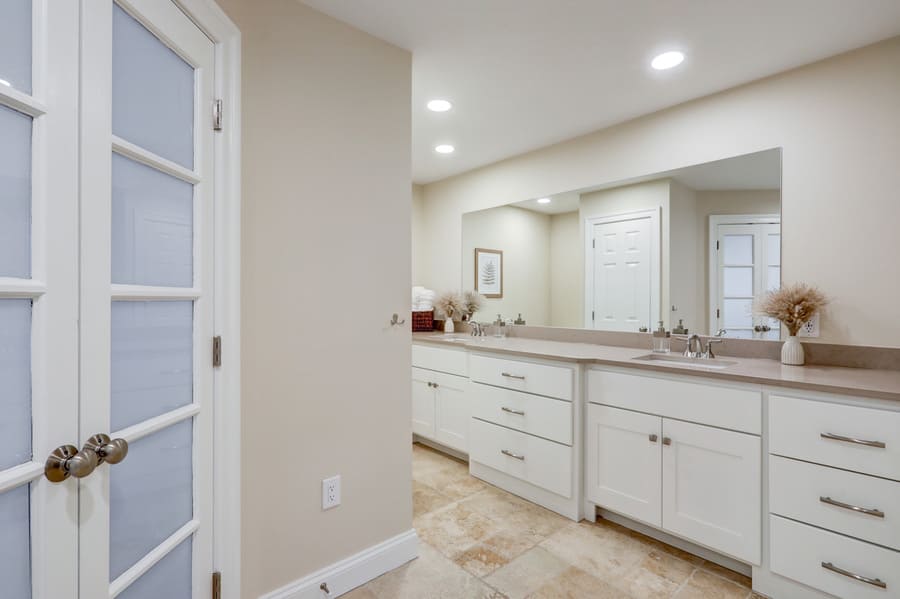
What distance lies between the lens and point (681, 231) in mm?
2645

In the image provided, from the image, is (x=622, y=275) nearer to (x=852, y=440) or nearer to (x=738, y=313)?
(x=738, y=313)

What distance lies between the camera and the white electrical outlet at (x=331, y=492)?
178cm


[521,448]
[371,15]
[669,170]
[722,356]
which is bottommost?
[521,448]

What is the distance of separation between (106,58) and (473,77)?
1.75 meters

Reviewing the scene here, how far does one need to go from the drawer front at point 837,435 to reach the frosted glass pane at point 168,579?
214 cm

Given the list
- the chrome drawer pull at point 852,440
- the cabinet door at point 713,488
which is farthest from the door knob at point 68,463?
the chrome drawer pull at point 852,440

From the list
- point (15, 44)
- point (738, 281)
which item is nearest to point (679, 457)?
point (738, 281)

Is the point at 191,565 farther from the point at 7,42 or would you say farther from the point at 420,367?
the point at 420,367

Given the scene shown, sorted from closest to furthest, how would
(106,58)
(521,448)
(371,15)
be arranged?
(106,58) < (371,15) < (521,448)

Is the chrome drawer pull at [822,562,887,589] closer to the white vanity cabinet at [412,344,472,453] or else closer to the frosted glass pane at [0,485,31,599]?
the white vanity cabinet at [412,344,472,453]

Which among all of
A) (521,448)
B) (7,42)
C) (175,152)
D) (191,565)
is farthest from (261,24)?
(521,448)

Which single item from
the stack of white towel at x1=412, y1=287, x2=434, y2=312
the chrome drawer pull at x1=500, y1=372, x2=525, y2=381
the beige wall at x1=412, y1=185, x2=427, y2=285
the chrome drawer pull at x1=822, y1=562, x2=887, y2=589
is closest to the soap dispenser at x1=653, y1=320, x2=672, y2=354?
the chrome drawer pull at x1=500, y1=372, x2=525, y2=381

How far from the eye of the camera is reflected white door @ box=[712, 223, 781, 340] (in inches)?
89.7

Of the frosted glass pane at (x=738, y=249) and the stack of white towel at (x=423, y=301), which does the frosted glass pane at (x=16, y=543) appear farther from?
the stack of white towel at (x=423, y=301)
